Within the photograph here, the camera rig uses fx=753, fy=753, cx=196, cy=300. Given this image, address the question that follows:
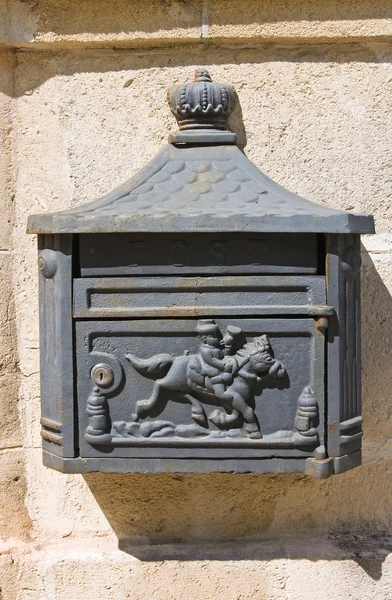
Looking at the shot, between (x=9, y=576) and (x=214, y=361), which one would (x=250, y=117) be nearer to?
(x=214, y=361)

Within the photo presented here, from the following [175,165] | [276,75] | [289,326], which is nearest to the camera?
[289,326]

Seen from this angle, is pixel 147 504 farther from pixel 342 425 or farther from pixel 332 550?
pixel 342 425

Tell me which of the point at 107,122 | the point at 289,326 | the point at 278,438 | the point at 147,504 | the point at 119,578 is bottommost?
the point at 119,578

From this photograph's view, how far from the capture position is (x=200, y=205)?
1.49 m

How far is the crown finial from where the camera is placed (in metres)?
1.66

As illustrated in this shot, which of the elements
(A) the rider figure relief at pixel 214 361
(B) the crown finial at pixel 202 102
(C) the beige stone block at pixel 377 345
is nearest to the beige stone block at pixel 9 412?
(A) the rider figure relief at pixel 214 361

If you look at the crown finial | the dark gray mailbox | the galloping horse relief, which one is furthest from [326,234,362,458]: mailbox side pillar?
the crown finial

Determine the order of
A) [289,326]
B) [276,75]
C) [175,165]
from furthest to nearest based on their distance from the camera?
[276,75], [175,165], [289,326]

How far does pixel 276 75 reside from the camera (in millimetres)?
1760

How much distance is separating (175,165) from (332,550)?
38.6 inches

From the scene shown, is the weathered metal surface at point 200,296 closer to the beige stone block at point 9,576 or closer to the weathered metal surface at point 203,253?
the weathered metal surface at point 203,253

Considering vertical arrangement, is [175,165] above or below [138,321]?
above

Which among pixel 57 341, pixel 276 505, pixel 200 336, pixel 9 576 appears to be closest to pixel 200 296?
pixel 200 336

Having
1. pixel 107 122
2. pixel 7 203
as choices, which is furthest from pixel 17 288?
pixel 107 122
